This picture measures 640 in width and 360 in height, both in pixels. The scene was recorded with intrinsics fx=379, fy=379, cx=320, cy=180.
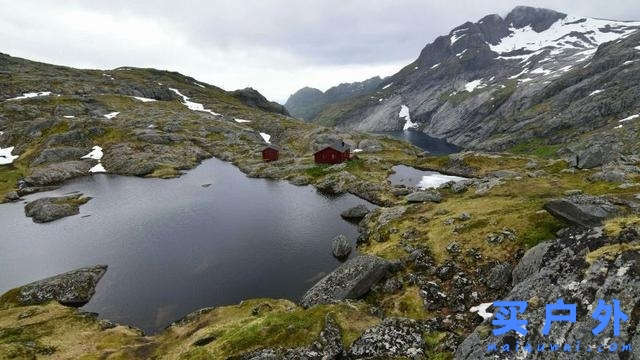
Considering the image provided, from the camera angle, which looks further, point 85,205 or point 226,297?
point 85,205

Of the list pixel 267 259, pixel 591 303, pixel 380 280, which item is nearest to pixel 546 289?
pixel 591 303

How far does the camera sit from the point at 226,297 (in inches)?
1805

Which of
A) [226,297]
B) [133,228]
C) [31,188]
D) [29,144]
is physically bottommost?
[226,297]

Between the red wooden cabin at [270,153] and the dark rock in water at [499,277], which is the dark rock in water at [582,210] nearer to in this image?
the dark rock in water at [499,277]

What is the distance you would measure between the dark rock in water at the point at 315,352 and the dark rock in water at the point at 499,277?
16.2 metres

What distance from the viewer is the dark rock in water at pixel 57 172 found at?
98.6 m

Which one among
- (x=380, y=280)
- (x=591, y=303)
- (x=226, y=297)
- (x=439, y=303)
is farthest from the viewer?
(x=226, y=297)

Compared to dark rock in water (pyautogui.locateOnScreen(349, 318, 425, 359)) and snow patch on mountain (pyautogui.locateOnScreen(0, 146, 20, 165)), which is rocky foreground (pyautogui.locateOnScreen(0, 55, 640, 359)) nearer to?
dark rock in water (pyautogui.locateOnScreen(349, 318, 425, 359))

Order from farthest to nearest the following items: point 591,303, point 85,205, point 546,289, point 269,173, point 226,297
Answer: point 269,173 → point 85,205 → point 226,297 → point 546,289 → point 591,303

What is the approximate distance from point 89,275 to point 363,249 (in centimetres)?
3784

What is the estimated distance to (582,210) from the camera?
37750mm

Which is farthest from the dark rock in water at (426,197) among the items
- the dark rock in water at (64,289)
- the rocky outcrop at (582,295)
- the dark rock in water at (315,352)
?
the dark rock in water at (64,289)

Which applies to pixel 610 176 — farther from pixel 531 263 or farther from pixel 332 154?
pixel 332 154

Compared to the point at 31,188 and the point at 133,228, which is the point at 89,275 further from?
the point at 31,188
